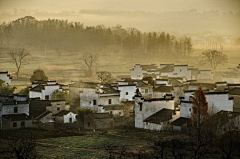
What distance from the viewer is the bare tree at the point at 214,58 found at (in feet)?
144

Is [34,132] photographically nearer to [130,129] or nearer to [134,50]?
[130,129]

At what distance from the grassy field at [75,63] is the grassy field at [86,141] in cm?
1673

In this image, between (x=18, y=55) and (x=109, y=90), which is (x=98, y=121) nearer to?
(x=109, y=90)

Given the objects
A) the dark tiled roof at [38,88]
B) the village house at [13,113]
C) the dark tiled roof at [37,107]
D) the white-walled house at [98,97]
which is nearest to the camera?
the village house at [13,113]

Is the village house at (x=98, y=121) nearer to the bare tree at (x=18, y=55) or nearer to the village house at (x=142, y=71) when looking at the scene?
the village house at (x=142, y=71)

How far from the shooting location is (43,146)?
18.1m

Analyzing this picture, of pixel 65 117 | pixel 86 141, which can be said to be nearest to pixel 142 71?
pixel 65 117

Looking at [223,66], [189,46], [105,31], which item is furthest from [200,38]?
[105,31]

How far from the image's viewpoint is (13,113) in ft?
75.4

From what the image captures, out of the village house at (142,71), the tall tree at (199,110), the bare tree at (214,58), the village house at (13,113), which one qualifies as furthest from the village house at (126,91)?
the bare tree at (214,58)

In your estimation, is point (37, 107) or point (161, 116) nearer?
point (161, 116)

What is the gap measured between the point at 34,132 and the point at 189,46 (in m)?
29.6

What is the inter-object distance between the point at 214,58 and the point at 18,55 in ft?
58.9

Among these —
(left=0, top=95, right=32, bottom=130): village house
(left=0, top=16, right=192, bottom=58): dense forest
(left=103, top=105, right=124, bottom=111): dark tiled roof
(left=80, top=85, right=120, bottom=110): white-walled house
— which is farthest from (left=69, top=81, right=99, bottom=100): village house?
(left=0, top=16, right=192, bottom=58): dense forest
